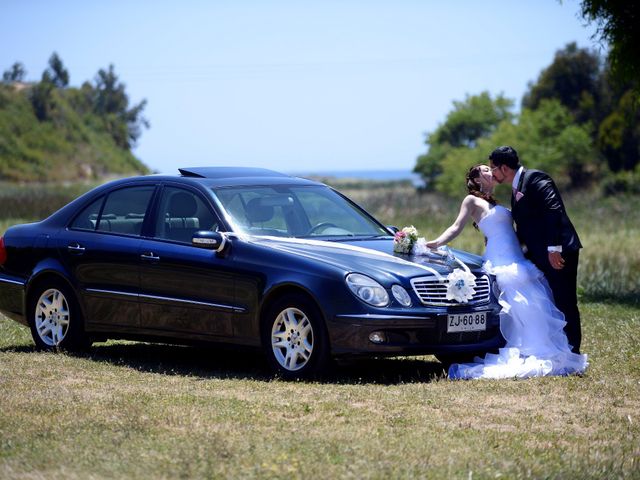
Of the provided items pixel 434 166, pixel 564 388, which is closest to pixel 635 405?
pixel 564 388

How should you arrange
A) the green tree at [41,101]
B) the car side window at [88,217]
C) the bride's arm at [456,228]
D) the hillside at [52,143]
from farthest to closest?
the green tree at [41,101]
the hillside at [52,143]
the car side window at [88,217]
the bride's arm at [456,228]

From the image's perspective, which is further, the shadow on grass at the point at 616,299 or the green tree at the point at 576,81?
the green tree at the point at 576,81

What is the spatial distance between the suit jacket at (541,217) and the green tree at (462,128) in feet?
396

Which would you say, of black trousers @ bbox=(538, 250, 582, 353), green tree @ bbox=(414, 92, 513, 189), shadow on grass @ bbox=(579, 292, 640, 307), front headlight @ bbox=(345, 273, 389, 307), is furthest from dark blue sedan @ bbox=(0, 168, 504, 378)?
green tree @ bbox=(414, 92, 513, 189)

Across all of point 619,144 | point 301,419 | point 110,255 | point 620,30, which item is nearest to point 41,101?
point 619,144

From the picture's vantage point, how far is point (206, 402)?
Answer: 9.23 metres

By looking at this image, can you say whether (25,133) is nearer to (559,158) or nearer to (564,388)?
(559,158)

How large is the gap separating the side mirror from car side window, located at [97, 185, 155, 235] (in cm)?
104

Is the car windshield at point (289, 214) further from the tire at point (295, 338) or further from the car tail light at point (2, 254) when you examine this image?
the car tail light at point (2, 254)

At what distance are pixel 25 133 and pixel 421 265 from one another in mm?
93704

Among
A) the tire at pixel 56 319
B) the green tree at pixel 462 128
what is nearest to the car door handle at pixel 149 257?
the tire at pixel 56 319

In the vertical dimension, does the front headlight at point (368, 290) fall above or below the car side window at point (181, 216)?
below

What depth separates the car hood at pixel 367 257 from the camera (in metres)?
10.4

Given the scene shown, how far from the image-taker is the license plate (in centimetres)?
1044
